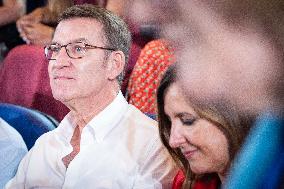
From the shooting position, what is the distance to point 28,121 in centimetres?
108

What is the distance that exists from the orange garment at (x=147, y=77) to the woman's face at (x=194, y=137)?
0.15m

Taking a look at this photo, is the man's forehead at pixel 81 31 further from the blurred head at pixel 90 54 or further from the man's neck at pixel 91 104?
the man's neck at pixel 91 104

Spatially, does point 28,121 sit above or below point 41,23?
below

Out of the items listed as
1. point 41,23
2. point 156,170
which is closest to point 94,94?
point 156,170

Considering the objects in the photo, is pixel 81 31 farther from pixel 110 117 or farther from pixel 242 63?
pixel 242 63

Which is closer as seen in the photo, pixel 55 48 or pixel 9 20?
pixel 55 48

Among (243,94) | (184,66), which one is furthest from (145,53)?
(243,94)

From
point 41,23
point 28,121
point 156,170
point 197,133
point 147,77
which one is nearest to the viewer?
point 197,133

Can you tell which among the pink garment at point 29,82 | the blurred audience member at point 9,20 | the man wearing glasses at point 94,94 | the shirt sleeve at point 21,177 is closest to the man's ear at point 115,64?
the man wearing glasses at point 94,94

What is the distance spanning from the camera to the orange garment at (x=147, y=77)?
94 centimetres

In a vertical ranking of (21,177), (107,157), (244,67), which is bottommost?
(21,177)

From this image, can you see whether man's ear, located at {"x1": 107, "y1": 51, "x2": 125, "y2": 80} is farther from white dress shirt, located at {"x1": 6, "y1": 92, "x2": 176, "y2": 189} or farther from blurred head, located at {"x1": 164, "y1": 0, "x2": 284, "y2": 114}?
blurred head, located at {"x1": 164, "y1": 0, "x2": 284, "y2": 114}

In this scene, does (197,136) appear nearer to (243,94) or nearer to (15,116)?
(243,94)

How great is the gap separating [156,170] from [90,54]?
0.81ft
